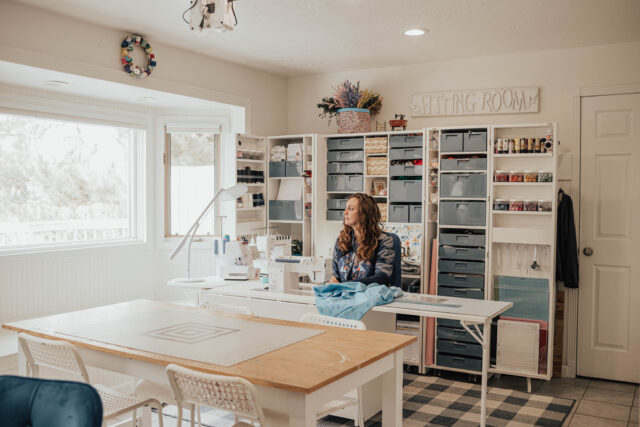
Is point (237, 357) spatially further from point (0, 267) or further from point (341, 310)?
point (0, 267)

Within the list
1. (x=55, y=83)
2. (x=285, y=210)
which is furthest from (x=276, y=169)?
(x=55, y=83)

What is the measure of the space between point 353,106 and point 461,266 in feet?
5.84

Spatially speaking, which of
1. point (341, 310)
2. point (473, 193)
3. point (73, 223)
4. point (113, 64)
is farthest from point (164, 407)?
point (473, 193)

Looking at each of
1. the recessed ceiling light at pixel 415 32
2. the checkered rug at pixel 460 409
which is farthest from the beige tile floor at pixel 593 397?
the recessed ceiling light at pixel 415 32

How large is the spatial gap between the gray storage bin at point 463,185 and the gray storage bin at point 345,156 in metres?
0.84

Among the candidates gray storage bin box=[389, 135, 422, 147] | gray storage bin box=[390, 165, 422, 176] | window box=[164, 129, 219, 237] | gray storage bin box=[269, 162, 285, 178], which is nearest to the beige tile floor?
gray storage bin box=[390, 165, 422, 176]

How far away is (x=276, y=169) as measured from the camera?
555cm

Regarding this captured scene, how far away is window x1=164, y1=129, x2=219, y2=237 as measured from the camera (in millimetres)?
5523

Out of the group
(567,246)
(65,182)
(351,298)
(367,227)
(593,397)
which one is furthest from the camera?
(65,182)

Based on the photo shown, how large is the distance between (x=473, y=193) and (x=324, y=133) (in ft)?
5.80

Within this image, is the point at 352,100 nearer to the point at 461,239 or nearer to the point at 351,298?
the point at 461,239

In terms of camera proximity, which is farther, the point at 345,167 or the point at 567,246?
the point at 345,167

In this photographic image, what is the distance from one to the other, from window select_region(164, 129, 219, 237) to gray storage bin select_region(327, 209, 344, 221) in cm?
112

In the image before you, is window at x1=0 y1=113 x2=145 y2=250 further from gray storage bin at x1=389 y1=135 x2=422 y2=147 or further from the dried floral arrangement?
gray storage bin at x1=389 y1=135 x2=422 y2=147
